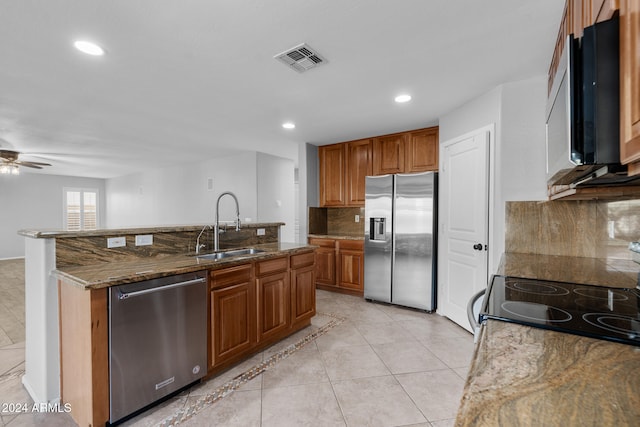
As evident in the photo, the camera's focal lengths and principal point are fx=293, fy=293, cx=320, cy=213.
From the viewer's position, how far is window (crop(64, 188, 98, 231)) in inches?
341

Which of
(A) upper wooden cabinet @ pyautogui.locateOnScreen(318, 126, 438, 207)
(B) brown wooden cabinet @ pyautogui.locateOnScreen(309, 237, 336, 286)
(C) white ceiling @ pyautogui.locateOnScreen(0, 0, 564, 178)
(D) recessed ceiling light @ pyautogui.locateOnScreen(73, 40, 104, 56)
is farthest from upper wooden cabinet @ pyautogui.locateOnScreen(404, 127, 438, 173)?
(D) recessed ceiling light @ pyautogui.locateOnScreen(73, 40, 104, 56)

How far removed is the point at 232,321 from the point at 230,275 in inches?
14.0

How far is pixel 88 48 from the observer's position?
6.52ft

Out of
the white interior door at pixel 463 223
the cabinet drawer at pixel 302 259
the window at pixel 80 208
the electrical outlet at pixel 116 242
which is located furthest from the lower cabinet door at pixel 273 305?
the window at pixel 80 208

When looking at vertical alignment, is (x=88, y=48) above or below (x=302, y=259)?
above

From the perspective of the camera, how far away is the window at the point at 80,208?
8.66 m

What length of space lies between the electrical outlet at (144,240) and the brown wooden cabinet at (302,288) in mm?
1194

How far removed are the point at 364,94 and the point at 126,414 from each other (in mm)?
2961

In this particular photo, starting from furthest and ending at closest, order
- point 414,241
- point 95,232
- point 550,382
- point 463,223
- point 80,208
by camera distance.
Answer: point 80,208
point 414,241
point 463,223
point 95,232
point 550,382

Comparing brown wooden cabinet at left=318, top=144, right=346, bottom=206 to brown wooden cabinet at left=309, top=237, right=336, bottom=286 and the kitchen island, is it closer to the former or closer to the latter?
brown wooden cabinet at left=309, top=237, right=336, bottom=286

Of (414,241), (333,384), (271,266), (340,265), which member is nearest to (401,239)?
(414,241)

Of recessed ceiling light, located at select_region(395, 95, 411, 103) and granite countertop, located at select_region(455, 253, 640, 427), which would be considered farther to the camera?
recessed ceiling light, located at select_region(395, 95, 411, 103)

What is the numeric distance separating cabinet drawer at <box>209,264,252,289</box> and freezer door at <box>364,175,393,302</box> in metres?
2.02

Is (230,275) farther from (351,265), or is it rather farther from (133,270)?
(351,265)
